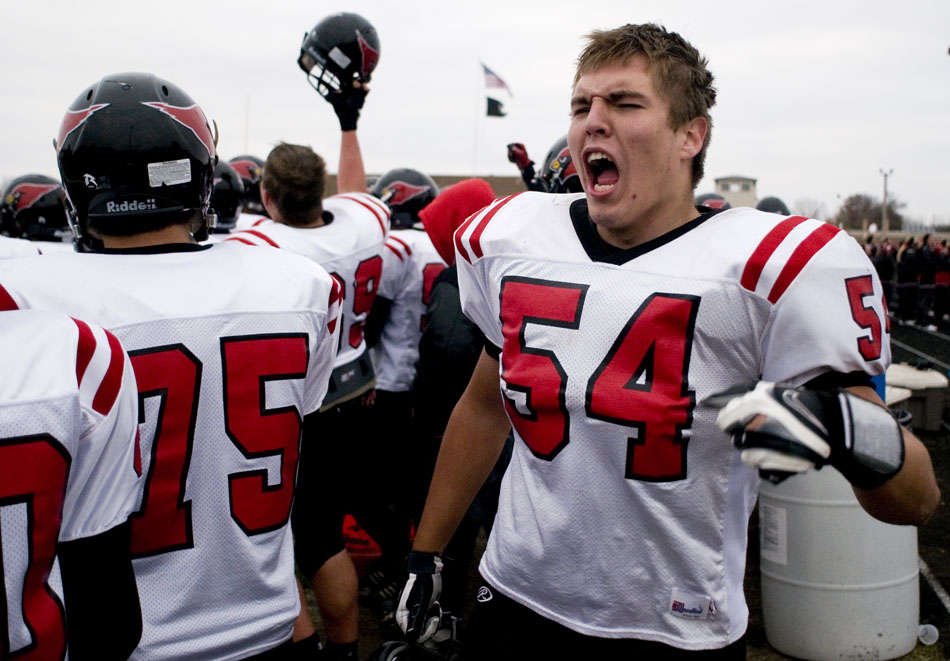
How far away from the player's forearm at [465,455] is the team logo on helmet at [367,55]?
2.87 meters

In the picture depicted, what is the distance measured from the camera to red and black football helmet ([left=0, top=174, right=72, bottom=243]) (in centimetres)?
519

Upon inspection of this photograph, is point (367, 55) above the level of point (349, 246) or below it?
above

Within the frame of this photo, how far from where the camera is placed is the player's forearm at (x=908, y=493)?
1.72 metres

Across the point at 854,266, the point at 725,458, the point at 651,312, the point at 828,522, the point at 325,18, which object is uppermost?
the point at 325,18

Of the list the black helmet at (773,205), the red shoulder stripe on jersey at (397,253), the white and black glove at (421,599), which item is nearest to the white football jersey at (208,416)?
the white and black glove at (421,599)

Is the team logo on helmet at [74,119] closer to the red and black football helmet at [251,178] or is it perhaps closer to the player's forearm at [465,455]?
the player's forearm at [465,455]

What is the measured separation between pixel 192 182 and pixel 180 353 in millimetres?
492

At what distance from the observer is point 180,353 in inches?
78.0

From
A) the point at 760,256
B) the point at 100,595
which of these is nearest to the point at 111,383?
the point at 100,595

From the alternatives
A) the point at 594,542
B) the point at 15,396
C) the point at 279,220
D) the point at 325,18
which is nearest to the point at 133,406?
the point at 15,396

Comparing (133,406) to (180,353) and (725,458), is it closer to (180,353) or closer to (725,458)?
(180,353)

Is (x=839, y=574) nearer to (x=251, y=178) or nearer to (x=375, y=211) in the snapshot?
(x=375, y=211)

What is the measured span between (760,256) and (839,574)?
2670mm

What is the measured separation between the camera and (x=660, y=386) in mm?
1956
